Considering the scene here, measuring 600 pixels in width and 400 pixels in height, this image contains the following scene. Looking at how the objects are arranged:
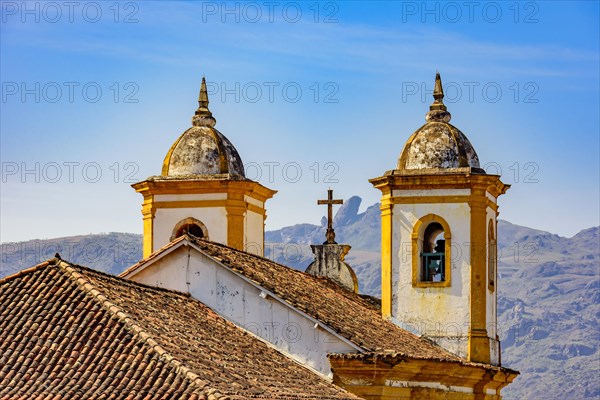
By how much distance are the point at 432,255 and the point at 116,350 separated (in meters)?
12.3

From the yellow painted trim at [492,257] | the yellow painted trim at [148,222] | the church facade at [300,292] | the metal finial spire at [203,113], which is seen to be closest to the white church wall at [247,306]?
the church facade at [300,292]

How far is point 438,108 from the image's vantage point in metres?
33.4

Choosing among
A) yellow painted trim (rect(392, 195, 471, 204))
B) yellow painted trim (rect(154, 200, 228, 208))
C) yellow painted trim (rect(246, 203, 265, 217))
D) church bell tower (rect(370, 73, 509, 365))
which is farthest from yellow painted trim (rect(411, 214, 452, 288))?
yellow painted trim (rect(154, 200, 228, 208))

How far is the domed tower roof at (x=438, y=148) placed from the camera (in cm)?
3228

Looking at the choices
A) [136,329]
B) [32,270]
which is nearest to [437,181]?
[32,270]

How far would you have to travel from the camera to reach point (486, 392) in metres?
30.9

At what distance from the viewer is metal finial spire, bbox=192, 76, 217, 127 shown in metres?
34.6

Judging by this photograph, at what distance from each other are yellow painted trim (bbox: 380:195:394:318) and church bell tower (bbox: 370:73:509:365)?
0.8 inches

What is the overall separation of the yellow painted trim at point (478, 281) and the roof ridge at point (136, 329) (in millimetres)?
10577

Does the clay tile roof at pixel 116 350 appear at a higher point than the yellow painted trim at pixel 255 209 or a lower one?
lower

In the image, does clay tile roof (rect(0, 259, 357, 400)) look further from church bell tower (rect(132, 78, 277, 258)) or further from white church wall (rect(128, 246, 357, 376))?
church bell tower (rect(132, 78, 277, 258))

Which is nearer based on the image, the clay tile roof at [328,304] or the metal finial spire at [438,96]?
the clay tile roof at [328,304]

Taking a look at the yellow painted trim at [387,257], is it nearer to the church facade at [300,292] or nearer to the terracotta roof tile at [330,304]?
the church facade at [300,292]

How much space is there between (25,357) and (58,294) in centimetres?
178
